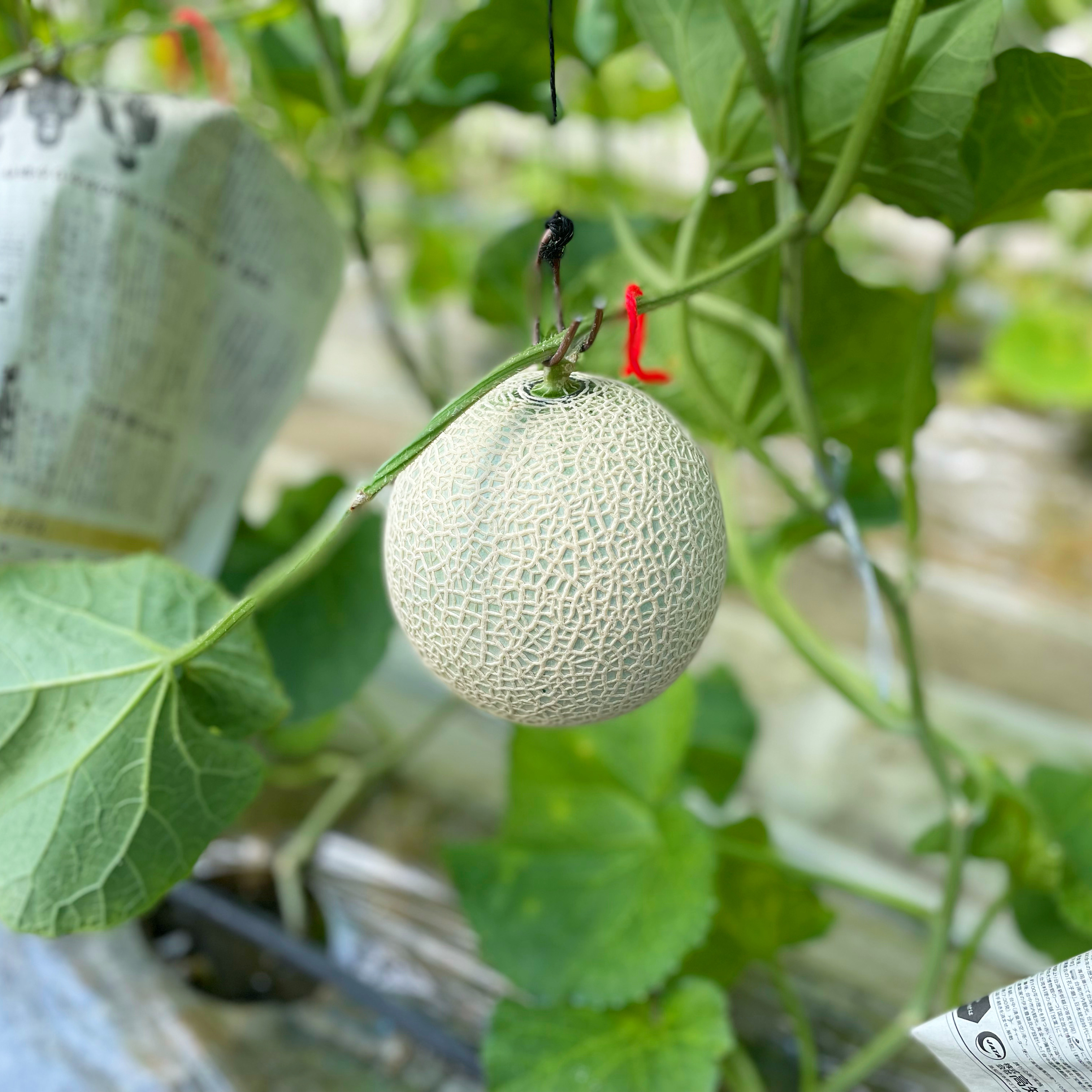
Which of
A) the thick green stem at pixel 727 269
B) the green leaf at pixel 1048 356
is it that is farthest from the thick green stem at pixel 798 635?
the green leaf at pixel 1048 356

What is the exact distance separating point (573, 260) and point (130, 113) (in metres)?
0.30

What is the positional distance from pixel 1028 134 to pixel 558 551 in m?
0.28

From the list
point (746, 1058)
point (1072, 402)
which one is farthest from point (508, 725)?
point (1072, 402)

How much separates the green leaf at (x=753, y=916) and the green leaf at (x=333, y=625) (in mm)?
255

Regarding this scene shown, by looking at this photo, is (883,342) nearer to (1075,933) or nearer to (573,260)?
(573,260)

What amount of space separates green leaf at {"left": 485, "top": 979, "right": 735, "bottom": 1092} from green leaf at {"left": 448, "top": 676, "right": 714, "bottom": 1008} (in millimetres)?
19

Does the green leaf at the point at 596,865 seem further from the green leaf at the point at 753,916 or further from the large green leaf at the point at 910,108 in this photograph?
the large green leaf at the point at 910,108

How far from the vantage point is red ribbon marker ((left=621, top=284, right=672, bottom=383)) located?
0.29 m

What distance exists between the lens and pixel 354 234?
1.98ft

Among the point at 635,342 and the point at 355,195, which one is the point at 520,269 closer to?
the point at 355,195

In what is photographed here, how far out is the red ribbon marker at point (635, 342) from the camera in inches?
11.6

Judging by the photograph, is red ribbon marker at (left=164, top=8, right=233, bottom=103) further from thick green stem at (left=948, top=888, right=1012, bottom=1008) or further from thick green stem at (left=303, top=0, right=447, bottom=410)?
thick green stem at (left=948, top=888, right=1012, bottom=1008)

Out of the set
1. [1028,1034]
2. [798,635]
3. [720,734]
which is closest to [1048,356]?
[720,734]

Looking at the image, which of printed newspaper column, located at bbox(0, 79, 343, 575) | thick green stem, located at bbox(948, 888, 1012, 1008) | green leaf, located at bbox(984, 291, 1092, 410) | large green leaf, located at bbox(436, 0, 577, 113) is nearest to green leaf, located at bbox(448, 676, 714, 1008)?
thick green stem, located at bbox(948, 888, 1012, 1008)
